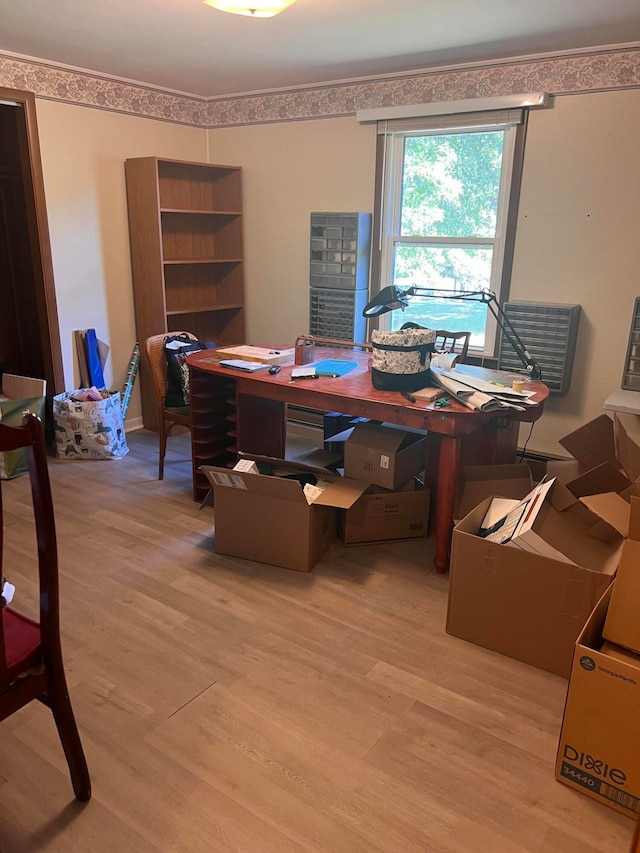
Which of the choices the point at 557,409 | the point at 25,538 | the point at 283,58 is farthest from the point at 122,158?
the point at 557,409

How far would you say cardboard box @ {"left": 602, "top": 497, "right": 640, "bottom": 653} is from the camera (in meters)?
1.66

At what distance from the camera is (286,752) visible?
1.83 metres

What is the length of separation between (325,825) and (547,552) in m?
1.06

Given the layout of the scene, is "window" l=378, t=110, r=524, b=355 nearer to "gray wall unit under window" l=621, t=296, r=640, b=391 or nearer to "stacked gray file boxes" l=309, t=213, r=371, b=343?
"stacked gray file boxes" l=309, t=213, r=371, b=343

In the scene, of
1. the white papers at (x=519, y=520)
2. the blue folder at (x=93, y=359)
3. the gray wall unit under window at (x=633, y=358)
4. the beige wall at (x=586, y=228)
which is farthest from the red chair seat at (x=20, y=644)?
the beige wall at (x=586, y=228)

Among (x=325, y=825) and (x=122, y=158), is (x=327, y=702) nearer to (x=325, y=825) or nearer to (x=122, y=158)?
(x=325, y=825)

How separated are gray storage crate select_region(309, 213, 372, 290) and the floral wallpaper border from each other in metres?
0.70

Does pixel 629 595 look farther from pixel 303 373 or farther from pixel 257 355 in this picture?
pixel 257 355

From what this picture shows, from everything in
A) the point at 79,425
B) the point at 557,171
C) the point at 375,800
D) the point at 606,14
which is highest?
Answer: the point at 606,14

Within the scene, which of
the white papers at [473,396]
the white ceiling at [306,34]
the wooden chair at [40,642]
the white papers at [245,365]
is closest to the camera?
the wooden chair at [40,642]

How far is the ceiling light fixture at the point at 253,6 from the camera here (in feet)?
7.86

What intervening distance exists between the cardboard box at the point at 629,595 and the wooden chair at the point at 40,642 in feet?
4.70

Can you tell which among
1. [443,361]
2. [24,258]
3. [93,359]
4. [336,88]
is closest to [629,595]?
[443,361]

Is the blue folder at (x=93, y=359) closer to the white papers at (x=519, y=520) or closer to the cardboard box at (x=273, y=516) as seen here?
the cardboard box at (x=273, y=516)
